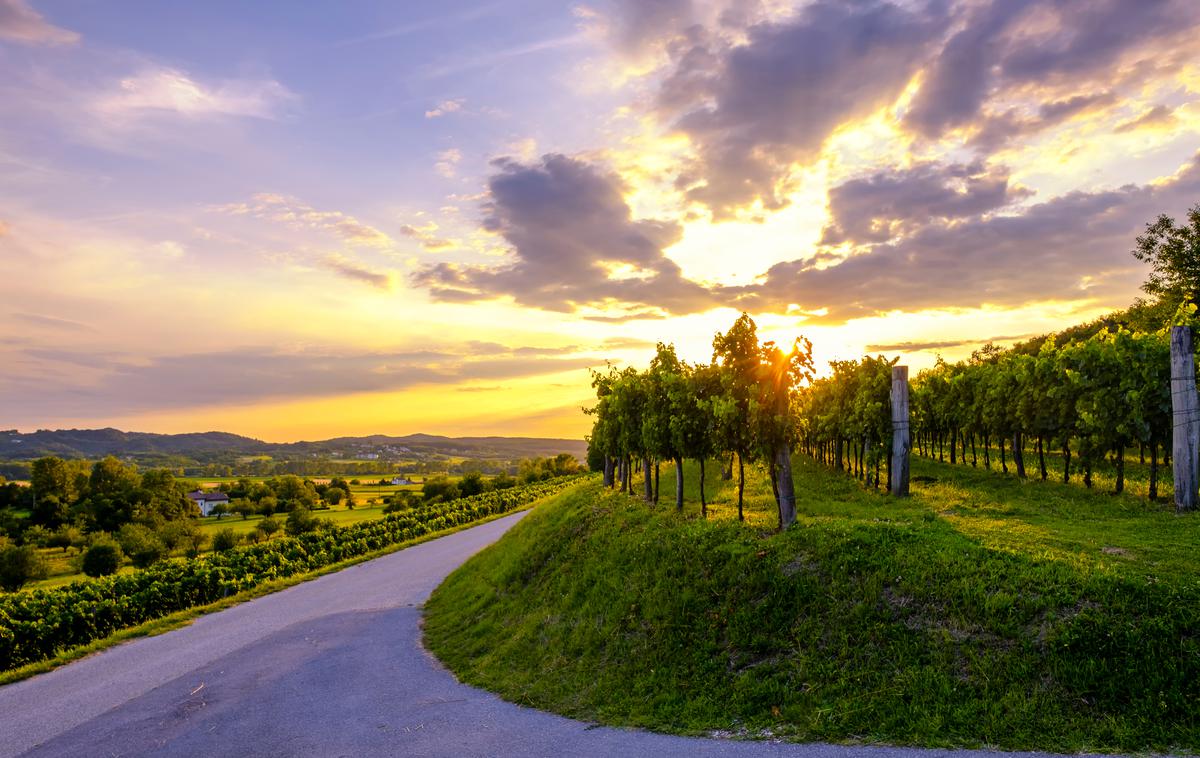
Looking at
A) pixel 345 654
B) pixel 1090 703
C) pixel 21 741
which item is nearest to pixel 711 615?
pixel 1090 703

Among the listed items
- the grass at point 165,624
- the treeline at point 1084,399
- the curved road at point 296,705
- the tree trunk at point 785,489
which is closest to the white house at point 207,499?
the grass at point 165,624

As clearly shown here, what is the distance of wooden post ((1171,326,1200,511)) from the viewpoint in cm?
1816

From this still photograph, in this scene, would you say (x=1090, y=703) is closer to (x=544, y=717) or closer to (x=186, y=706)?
(x=544, y=717)

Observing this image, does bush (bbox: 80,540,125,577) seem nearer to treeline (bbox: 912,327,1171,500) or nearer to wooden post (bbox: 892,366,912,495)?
wooden post (bbox: 892,366,912,495)

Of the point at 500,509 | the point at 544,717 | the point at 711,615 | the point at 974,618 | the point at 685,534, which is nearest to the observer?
the point at 974,618

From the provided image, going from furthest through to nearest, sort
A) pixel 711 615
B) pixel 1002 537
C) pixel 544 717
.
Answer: pixel 1002 537
pixel 711 615
pixel 544 717

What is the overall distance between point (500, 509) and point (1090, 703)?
63.2 metres

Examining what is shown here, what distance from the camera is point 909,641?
37.2 ft

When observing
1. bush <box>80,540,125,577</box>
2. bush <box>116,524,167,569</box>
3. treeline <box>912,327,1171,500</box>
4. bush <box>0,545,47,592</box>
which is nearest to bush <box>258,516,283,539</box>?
bush <box>116,524,167,569</box>

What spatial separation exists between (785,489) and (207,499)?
160 meters

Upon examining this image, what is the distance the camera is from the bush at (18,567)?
6188 centimetres

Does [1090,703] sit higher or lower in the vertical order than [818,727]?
higher

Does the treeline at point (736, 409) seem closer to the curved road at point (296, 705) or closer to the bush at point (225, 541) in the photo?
the curved road at point (296, 705)

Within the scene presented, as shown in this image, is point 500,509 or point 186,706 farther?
point 500,509
